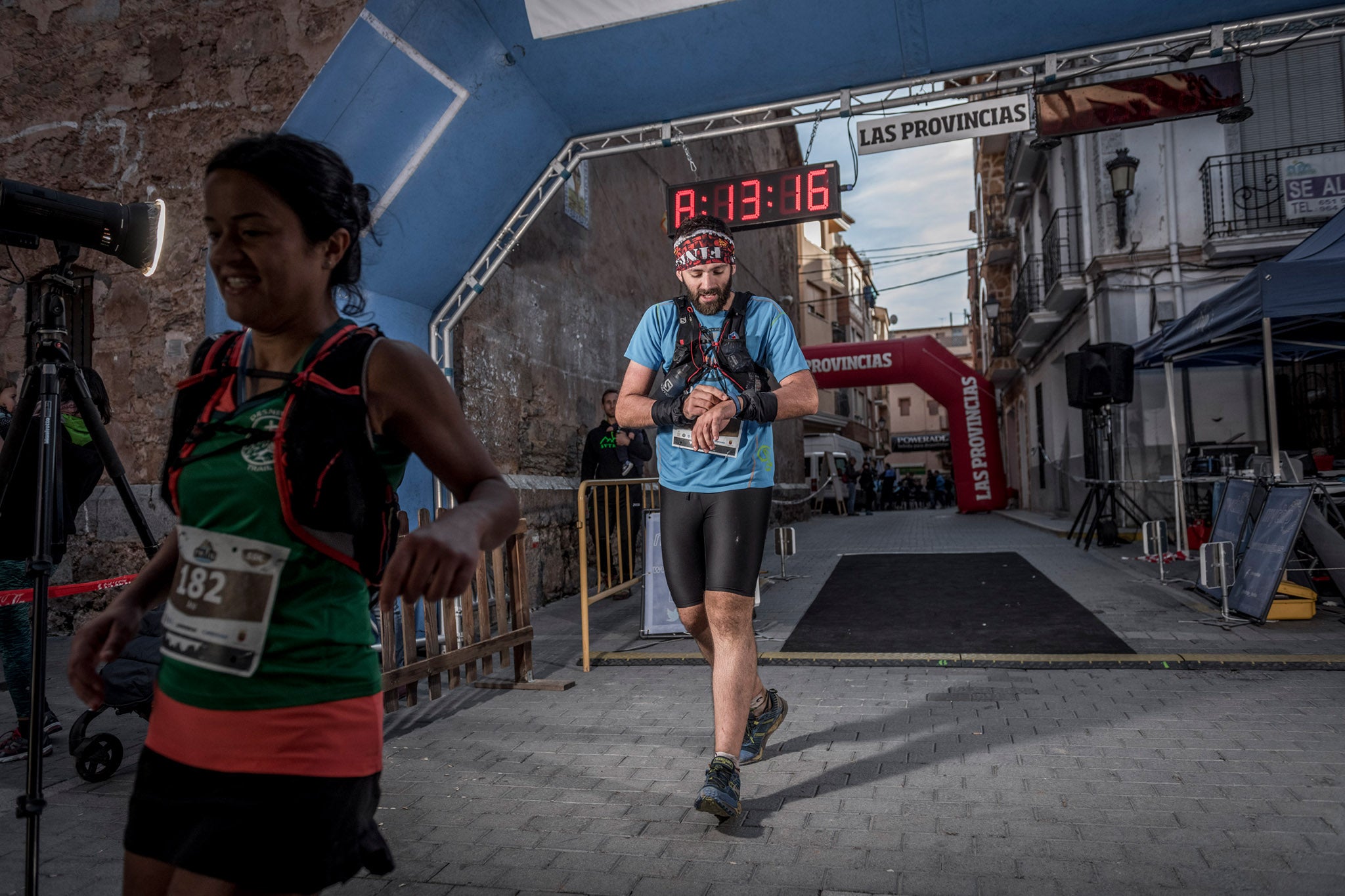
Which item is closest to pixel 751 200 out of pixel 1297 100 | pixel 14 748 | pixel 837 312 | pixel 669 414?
pixel 669 414

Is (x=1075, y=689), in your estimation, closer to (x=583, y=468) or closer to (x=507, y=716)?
(x=507, y=716)

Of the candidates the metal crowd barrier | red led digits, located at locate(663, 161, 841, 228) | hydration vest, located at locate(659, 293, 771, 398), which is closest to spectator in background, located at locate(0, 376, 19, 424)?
the metal crowd barrier

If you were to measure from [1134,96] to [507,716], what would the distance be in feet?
21.9

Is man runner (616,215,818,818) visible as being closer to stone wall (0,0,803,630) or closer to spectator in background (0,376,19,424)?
spectator in background (0,376,19,424)

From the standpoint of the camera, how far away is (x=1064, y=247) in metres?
18.1

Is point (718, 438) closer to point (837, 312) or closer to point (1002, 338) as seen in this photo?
point (1002, 338)

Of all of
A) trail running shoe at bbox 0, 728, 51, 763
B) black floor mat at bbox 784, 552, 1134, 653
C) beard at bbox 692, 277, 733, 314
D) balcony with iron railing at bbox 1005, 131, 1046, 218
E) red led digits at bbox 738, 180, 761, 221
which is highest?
balcony with iron railing at bbox 1005, 131, 1046, 218

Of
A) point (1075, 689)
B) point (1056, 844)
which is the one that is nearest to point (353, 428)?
point (1056, 844)

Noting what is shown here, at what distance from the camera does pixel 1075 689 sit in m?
4.84

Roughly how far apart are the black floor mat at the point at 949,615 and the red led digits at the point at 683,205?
3.68m

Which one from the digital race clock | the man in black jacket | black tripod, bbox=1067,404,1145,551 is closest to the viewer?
the digital race clock

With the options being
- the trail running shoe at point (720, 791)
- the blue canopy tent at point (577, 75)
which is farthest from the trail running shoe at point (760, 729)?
the blue canopy tent at point (577, 75)

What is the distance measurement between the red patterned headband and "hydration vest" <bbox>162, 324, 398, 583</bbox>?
2.05 m

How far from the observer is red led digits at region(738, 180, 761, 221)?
8047mm
